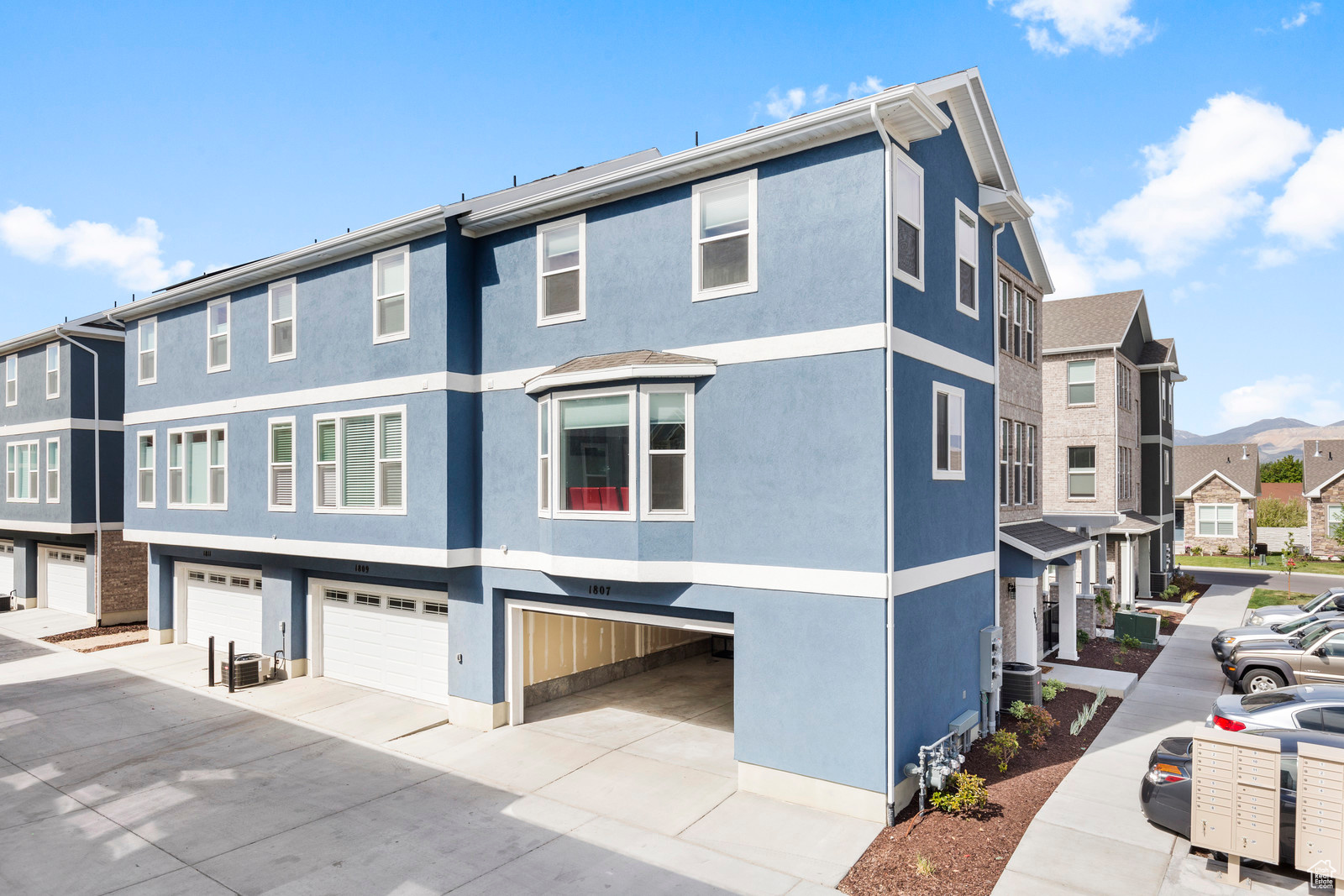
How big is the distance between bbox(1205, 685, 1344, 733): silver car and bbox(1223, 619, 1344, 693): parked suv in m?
4.99

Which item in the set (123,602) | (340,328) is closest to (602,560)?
(340,328)

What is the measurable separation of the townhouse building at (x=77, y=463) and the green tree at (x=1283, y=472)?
94.9m

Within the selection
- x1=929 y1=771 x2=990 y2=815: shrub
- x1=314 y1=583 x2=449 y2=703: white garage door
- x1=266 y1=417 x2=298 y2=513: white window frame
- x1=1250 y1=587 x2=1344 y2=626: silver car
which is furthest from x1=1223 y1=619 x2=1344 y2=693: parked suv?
x1=266 y1=417 x2=298 y2=513: white window frame

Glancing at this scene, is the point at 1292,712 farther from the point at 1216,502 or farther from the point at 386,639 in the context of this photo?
the point at 1216,502

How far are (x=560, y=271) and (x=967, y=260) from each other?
707 cm

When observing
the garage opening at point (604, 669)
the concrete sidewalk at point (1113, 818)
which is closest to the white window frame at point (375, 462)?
the garage opening at point (604, 669)

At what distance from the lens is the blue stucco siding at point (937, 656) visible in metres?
10.1

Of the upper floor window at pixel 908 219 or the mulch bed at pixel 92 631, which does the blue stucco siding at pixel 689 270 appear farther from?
the mulch bed at pixel 92 631

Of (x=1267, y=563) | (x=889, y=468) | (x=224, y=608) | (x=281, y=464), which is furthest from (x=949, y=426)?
(x=1267, y=563)

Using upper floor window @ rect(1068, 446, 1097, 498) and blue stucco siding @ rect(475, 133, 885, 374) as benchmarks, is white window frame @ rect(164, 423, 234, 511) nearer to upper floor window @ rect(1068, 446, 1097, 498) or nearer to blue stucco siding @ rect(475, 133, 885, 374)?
blue stucco siding @ rect(475, 133, 885, 374)

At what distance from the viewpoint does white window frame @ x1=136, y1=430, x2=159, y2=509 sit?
1972 centimetres

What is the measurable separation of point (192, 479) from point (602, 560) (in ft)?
42.6

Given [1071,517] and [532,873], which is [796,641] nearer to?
[532,873]

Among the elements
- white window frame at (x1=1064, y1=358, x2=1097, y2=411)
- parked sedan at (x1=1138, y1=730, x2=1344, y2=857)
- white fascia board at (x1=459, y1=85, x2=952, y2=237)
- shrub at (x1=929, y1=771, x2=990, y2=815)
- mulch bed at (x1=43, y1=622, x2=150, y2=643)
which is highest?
white fascia board at (x1=459, y1=85, x2=952, y2=237)
